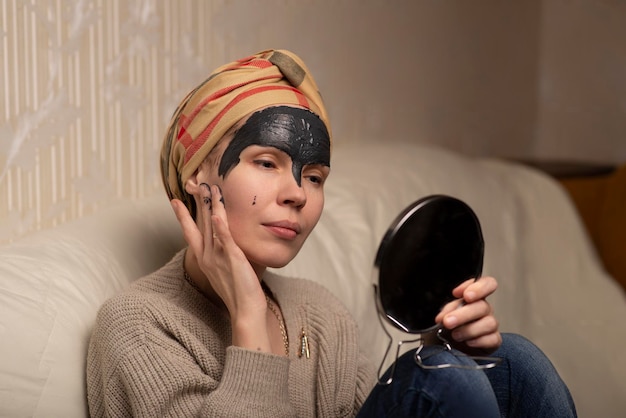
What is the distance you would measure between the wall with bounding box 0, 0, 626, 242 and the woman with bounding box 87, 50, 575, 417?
0.88ft

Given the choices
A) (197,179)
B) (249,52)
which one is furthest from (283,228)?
(249,52)

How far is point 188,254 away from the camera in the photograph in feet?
4.30

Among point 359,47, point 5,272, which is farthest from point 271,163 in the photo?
point 359,47

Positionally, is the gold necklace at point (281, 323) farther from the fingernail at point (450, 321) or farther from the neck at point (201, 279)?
the fingernail at point (450, 321)

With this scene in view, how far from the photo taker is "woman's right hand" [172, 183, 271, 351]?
1.17 m

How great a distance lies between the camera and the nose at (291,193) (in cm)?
120

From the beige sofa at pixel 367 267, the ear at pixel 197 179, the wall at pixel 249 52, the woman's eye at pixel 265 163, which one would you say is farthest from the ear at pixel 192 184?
the wall at pixel 249 52

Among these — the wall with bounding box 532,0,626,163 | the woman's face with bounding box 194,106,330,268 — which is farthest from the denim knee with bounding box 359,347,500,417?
the wall with bounding box 532,0,626,163

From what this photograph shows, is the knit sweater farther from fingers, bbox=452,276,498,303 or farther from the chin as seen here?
fingers, bbox=452,276,498,303

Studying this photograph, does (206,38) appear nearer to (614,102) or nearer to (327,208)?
(327,208)

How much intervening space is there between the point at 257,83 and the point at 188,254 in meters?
0.29

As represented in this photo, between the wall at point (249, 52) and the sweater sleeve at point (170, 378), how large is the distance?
0.37 metres

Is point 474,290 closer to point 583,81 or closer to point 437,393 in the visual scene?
point 437,393

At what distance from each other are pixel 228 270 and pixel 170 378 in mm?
167
